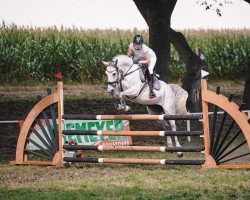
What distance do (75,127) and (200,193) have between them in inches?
271

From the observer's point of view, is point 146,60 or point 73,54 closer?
point 146,60

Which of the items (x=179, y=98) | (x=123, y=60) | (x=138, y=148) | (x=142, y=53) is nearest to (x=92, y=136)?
(x=179, y=98)

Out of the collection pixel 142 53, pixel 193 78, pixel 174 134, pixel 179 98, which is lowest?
pixel 174 134

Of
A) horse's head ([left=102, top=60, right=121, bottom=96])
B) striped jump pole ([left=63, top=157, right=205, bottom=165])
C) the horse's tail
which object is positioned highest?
horse's head ([left=102, top=60, right=121, bottom=96])

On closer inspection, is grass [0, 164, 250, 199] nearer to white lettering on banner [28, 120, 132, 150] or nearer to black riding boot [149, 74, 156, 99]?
black riding boot [149, 74, 156, 99]

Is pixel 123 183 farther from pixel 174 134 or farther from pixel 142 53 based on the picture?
pixel 142 53

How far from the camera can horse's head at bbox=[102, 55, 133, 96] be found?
15445 mm

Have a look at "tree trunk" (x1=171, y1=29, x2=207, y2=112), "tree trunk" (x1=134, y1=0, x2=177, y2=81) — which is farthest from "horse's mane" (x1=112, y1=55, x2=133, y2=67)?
"tree trunk" (x1=171, y1=29, x2=207, y2=112)

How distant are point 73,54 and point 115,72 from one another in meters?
18.0

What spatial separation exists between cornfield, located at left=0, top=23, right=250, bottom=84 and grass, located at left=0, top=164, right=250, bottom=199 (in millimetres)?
17014

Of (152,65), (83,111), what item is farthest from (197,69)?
(152,65)

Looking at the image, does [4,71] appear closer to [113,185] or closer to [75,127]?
[75,127]

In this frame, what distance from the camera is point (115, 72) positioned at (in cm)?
1552

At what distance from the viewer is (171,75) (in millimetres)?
35094
